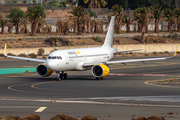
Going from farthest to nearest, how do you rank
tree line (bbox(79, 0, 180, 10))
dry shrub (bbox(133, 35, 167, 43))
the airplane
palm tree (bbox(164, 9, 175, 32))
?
tree line (bbox(79, 0, 180, 10)), palm tree (bbox(164, 9, 175, 32)), dry shrub (bbox(133, 35, 167, 43)), the airplane

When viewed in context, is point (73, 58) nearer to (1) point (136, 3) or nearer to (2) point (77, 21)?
(2) point (77, 21)

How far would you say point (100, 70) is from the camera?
38.9m

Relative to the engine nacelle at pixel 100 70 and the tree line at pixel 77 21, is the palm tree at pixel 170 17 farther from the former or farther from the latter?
the engine nacelle at pixel 100 70

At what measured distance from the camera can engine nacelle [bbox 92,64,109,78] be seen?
3847cm

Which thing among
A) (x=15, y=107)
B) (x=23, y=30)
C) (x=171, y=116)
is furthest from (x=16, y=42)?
(x=171, y=116)

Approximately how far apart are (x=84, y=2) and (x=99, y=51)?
410 ft

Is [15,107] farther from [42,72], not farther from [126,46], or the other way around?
[126,46]

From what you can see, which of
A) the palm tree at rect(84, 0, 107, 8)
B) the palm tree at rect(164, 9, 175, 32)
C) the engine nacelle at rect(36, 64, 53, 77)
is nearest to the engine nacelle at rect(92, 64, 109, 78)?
the engine nacelle at rect(36, 64, 53, 77)

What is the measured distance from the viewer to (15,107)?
20500 mm

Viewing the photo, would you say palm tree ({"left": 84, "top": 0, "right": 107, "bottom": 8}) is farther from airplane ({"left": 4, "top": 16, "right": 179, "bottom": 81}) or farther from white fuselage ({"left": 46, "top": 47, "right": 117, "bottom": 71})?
airplane ({"left": 4, "top": 16, "right": 179, "bottom": 81})

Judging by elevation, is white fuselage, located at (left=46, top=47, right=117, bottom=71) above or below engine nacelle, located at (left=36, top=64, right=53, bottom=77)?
above

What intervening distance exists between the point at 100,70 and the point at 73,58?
3262 millimetres

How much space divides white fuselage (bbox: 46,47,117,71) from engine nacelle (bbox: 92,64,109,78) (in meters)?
1.94

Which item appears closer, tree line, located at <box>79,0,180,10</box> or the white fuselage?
the white fuselage
